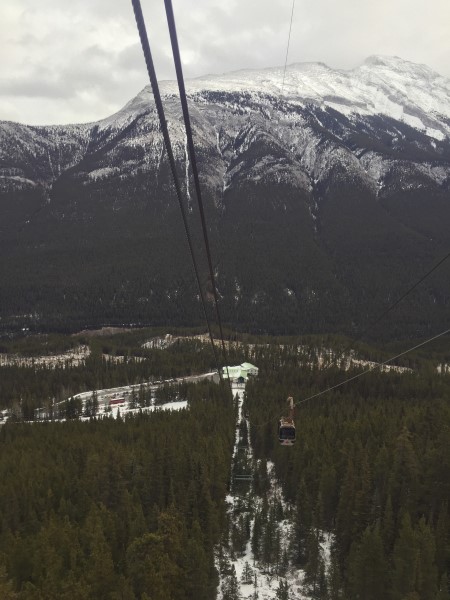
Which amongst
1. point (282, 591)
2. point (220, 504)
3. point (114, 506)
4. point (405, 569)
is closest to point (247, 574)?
point (282, 591)

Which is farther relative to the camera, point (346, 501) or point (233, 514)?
point (233, 514)

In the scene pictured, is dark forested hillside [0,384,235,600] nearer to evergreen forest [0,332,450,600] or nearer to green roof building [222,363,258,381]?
evergreen forest [0,332,450,600]

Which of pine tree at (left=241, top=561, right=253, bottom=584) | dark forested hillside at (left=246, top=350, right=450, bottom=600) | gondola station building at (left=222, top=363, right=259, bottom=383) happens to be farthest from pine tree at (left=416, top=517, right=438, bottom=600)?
gondola station building at (left=222, top=363, right=259, bottom=383)

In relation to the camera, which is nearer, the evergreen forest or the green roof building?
the evergreen forest

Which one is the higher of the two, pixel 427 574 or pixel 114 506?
pixel 427 574

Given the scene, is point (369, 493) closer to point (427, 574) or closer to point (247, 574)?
point (247, 574)

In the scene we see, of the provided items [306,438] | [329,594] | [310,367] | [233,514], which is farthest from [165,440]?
[310,367]

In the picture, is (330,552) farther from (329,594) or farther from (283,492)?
(283,492)

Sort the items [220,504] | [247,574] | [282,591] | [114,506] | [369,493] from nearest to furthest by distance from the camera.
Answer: [282,591] < [247,574] < [369,493] < [114,506] < [220,504]

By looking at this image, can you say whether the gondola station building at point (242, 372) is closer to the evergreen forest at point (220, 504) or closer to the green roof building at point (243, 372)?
the green roof building at point (243, 372)

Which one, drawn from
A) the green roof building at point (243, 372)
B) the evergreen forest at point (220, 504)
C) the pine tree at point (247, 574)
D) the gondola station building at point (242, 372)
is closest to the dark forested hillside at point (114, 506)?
the evergreen forest at point (220, 504)

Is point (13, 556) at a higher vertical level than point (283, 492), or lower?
higher
